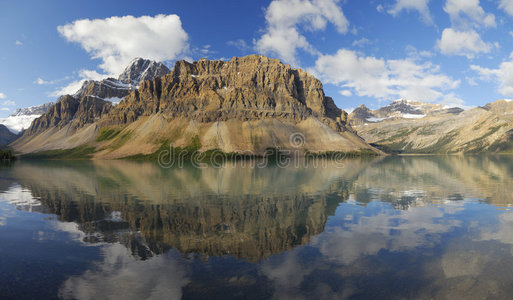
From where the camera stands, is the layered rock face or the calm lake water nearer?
the calm lake water

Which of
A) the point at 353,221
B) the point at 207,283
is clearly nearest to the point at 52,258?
the point at 207,283

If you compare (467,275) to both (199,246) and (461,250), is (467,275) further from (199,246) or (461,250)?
(199,246)

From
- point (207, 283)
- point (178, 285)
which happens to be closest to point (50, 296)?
point (178, 285)

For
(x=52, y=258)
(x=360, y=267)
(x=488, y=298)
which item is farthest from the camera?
(x=52, y=258)

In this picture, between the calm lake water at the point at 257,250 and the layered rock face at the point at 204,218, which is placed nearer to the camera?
the calm lake water at the point at 257,250

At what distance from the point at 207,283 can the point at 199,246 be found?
7.23 meters

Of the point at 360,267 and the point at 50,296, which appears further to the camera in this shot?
the point at 360,267

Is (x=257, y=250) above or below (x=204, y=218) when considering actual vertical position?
below

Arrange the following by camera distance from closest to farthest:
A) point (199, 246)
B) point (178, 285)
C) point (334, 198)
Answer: point (178, 285) < point (199, 246) < point (334, 198)

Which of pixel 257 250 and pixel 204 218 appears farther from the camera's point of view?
pixel 204 218

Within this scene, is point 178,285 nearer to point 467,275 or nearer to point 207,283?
point 207,283

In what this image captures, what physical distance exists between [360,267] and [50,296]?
20.9 metres

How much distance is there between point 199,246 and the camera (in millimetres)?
26219

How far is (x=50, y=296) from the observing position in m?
18.2
